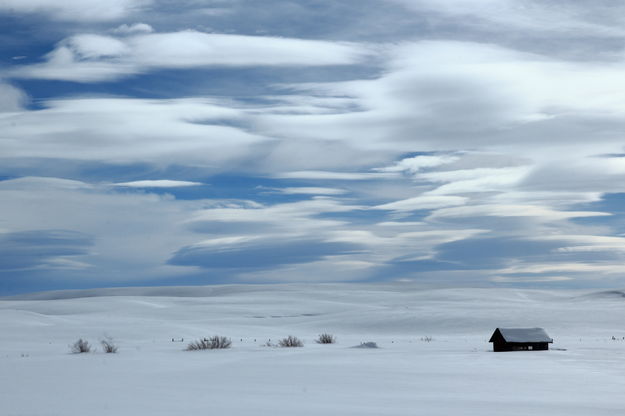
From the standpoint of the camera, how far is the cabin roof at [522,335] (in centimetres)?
1781

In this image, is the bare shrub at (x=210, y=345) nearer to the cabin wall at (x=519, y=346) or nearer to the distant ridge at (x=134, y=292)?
the cabin wall at (x=519, y=346)

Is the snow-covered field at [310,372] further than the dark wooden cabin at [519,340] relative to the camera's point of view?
No

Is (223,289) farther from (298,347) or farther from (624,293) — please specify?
(298,347)

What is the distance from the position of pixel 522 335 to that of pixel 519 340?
304 millimetres

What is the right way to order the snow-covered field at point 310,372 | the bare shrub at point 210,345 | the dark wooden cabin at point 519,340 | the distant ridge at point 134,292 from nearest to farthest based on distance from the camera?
the snow-covered field at point 310,372
the dark wooden cabin at point 519,340
the bare shrub at point 210,345
the distant ridge at point 134,292

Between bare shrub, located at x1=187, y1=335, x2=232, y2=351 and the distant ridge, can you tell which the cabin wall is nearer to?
bare shrub, located at x1=187, y1=335, x2=232, y2=351

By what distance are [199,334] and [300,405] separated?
16.4 m

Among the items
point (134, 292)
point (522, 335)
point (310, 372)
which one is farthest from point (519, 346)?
point (134, 292)

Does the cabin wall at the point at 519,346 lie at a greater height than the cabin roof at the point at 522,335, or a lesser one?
lesser

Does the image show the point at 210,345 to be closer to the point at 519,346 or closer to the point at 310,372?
the point at 310,372

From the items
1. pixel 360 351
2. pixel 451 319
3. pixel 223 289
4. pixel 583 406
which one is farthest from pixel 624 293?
pixel 583 406

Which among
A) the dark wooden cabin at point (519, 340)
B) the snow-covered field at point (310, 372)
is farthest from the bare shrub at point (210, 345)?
the dark wooden cabin at point (519, 340)

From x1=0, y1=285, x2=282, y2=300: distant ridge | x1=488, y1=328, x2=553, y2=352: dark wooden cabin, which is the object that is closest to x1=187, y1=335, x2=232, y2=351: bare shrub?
x1=488, y1=328, x2=553, y2=352: dark wooden cabin

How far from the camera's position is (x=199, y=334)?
24.8 m
